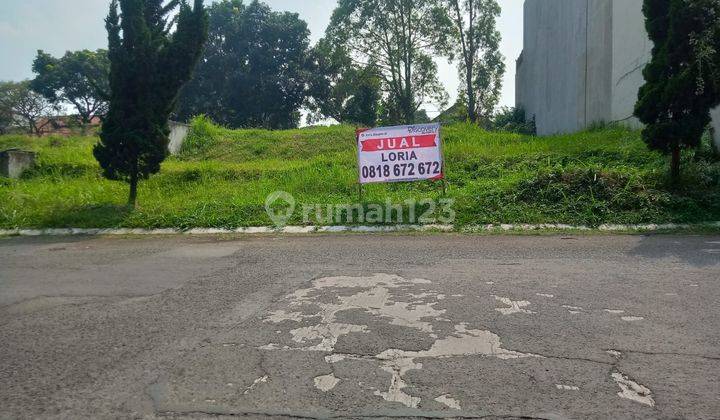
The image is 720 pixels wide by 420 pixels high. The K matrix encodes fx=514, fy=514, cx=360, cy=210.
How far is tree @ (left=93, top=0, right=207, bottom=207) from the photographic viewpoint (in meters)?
9.97

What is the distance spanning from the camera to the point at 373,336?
3559 millimetres

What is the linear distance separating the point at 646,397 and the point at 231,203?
8642 mm

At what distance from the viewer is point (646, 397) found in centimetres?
266

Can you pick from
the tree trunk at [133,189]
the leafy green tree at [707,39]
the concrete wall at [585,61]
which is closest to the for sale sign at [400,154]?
the leafy green tree at [707,39]

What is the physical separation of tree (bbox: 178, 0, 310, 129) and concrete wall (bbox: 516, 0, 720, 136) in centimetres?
1963

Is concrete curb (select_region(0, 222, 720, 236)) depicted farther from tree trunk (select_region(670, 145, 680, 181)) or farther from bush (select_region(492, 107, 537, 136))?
bush (select_region(492, 107, 537, 136))

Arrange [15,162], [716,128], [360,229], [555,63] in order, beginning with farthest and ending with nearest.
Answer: [555,63] < [15,162] < [716,128] < [360,229]

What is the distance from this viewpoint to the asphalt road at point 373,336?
271 cm

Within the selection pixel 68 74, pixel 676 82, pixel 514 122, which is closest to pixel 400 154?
pixel 676 82

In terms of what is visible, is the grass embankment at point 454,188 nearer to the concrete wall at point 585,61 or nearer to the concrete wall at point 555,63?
the concrete wall at point 585,61

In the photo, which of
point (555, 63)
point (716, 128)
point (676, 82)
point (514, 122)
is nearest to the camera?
point (676, 82)

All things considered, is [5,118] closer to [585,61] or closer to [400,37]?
[400,37]

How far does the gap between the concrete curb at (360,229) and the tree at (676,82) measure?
158 centimetres

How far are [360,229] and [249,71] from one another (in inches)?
1312
